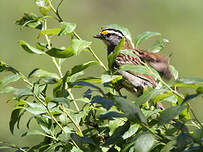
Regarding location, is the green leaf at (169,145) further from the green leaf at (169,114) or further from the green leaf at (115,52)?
the green leaf at (115,52)

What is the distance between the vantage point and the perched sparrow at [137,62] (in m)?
2.01

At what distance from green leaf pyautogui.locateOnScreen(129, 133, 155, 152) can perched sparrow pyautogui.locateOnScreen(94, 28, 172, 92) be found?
1.28ft

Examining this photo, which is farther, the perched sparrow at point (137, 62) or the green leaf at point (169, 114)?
the perched sparrow at point (137, 62)

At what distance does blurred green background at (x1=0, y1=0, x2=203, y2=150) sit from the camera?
739cm

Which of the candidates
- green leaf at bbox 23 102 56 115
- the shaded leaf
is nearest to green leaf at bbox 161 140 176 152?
the shaded leaf

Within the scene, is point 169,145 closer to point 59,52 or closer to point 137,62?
point 59,52

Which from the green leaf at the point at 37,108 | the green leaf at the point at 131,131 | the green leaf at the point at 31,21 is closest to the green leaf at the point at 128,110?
the green leaf at the point at 131,131

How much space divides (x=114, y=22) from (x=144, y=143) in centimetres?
740

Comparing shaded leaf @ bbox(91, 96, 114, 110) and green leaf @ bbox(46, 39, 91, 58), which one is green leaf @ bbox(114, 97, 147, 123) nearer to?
shaded leaf @ bbox(91, 96, 114, 110)

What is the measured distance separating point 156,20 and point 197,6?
87cm

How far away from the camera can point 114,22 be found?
8617 mm

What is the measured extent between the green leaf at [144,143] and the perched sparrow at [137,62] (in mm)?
391

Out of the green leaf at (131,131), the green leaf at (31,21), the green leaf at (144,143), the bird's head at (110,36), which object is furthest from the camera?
the bird's head at (110,36)

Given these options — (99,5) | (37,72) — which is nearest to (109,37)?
(37,72)
